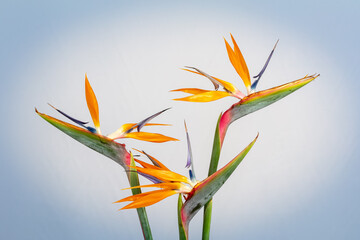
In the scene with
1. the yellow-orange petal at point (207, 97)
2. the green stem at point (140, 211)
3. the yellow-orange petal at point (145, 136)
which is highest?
the yellow-orange petal at point (207, 97)

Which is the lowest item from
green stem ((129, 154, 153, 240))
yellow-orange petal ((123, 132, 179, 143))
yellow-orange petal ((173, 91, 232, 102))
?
green stem ((129, 154, 153, 240))

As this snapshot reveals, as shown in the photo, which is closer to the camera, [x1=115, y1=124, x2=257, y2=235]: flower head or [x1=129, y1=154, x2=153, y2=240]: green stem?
[x1=115, y1=124, x2=257, y2=235]: flower head

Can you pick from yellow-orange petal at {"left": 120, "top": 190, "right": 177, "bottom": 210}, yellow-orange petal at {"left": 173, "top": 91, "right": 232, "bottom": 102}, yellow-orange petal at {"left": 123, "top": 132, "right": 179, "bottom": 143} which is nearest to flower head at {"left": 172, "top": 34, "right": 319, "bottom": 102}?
yellow-orange petal at {"left": 173, "top": 91, "right": 232, "bottom": 102}

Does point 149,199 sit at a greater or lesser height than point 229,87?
lesser

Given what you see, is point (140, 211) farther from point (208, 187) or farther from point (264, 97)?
point (264, 97)

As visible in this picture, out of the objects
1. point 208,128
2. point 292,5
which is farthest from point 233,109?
point 292,5

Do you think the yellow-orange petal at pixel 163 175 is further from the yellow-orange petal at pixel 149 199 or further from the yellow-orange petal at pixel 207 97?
the yellow-orange petal at pixel 207 97

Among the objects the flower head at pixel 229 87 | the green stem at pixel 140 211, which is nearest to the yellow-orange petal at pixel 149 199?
the green stem at pixel 140 211

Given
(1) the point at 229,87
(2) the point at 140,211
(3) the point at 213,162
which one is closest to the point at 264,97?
(1) the point at 229,87

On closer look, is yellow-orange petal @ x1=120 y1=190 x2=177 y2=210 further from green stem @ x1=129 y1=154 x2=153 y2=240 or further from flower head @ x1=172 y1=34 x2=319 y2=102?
flower head @ x1=172 y1=34 x2=319 y2=102
